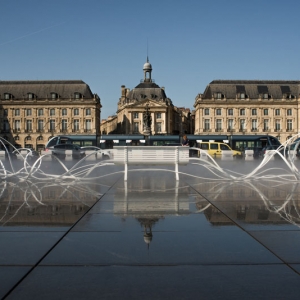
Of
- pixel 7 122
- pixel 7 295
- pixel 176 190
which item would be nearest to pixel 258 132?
pixel 7 122

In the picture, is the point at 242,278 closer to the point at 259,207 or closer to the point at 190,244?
the point at 190,244

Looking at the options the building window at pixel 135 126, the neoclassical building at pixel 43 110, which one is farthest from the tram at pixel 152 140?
the building window at pixel 135 126

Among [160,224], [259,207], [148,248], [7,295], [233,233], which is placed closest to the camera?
[7,295]

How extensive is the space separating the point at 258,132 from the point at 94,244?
8824 centimetres

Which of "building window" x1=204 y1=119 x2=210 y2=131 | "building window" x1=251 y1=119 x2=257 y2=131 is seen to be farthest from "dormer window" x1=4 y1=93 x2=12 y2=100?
"building window" x1=251 y1=119 x2=257 y2=131

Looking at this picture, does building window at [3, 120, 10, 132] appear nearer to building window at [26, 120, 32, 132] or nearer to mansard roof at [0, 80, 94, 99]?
building window at [26, 120, 32, 132]

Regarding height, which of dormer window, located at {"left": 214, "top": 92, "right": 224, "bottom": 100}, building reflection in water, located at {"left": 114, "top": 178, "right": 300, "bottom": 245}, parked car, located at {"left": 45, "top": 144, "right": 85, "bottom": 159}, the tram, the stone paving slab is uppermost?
dormer window, located at {"left": 214, "top": 92, "right": 224, "bottom": 100}

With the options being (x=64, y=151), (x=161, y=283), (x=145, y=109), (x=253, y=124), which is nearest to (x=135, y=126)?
(x=145, y=109)

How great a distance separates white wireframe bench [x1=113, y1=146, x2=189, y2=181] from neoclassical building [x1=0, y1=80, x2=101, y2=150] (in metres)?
79.0

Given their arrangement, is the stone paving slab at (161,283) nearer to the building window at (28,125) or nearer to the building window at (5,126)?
the building window at (28,125)

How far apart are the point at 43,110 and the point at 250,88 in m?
39.9

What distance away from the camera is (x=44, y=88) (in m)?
87.8

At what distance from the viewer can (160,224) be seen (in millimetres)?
4703

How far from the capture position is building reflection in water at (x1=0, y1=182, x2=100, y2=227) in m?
4.98
